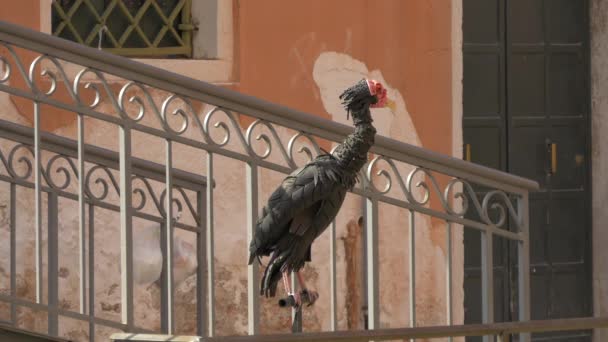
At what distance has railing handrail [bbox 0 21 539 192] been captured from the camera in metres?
5.27

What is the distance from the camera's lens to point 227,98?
563 centimetres

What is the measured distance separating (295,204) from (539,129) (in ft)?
15.8

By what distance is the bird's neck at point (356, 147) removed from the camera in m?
5.08

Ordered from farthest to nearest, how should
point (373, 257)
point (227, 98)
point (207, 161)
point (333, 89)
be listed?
1. point (333, 89)
2. point (373, 257)
3. point (207, 161)
4. point (227, 98)

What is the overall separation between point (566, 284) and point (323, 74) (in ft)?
7.25

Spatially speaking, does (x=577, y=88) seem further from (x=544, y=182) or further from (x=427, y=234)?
(x=427, y=234)

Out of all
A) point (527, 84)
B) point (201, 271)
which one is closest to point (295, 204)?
point (201, 271)

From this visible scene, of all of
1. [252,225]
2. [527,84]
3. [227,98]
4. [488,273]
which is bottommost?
[488,273]

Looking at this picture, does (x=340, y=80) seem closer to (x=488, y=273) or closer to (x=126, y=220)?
(x=488, y=273)

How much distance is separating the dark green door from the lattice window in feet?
5.86

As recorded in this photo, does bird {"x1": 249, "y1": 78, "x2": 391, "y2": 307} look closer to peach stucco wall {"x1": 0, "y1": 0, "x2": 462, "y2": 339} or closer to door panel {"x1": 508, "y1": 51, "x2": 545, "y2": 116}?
peach stucco wall {"x1": 0, "y1": 0, "x2": 462, "y2": 339}

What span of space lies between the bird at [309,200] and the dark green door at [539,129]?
436 centimetres

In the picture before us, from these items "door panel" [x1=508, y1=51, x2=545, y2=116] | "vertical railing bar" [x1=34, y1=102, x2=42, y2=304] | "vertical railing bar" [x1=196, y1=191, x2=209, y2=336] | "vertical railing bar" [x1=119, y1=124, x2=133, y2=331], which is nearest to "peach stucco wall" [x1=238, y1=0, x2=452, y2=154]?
"door panel" [x1=508, y1=51, x2=545, y2=116]

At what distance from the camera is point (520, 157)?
961 centimetres
